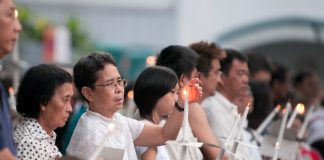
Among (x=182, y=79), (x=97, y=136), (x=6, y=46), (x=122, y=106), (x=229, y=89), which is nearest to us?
(x=6, y=46)

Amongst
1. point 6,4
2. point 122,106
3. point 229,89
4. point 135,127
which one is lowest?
point 229,89

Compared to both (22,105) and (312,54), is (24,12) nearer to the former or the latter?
(312,54)

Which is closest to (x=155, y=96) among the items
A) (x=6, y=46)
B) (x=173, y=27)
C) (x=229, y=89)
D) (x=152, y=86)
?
(x=152, y=86)

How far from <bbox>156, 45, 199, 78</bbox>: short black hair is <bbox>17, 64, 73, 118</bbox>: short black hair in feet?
4.08

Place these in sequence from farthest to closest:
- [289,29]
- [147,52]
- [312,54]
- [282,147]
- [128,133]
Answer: [147,52] → [312,54] → [289,29] → [282,147] → [128,133]

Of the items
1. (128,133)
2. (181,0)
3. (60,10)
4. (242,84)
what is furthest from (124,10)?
(128,133)

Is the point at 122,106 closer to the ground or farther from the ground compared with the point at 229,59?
farther from the ground

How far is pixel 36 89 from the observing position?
497cm

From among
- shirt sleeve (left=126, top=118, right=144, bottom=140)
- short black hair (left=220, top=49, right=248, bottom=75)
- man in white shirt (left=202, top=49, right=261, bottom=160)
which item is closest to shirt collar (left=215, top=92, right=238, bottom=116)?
man in white shirt (left=202, top=49, right=261, bottom=160)

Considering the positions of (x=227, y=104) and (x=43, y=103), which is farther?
(x=227, y=104)

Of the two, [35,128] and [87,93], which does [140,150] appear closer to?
[87,93]

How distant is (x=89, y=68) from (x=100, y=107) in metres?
0.19

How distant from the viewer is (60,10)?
2638cm

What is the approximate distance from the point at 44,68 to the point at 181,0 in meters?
18.2
